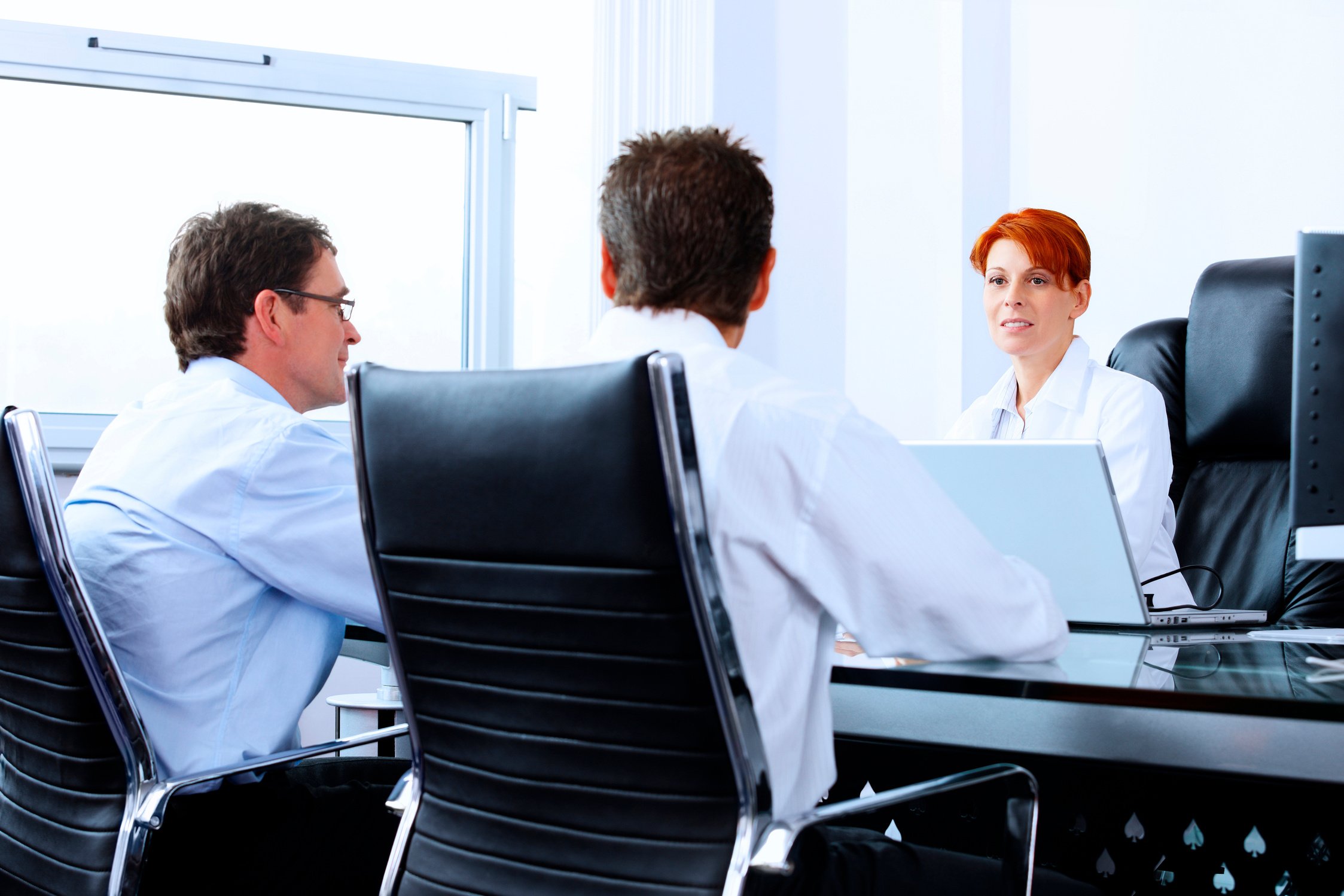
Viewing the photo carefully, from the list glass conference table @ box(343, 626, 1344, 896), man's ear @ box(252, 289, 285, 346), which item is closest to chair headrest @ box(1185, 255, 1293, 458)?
glass conference table @ box(343, 626, 1344, 896)

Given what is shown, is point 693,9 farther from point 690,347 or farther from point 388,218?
point 690,347

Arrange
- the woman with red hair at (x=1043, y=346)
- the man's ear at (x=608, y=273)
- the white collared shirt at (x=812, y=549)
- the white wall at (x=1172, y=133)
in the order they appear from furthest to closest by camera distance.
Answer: the white wall at (x=1172, y=133) → the woman with red hair at (x=1043, y=346) → the man's ear at (x=608, y=273) → the white collared shirt at (x=812, y=549)

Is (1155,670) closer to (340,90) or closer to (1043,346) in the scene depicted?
(1043,346)

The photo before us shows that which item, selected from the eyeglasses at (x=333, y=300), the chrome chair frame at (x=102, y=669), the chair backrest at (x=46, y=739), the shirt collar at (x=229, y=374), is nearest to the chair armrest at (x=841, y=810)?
the chrome chair frame at (x=102, y=669)

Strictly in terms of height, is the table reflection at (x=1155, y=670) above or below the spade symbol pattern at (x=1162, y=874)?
above

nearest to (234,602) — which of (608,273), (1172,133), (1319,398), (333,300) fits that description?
(333,300)

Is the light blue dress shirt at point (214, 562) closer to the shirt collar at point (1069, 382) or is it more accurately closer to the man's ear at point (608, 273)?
the man's ear at point (608, 273)

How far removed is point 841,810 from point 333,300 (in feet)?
3.86

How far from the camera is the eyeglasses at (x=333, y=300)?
1.78 metres

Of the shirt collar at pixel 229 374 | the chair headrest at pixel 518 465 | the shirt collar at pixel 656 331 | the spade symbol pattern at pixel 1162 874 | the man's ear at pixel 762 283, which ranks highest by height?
the man's ear at pixel 762 283

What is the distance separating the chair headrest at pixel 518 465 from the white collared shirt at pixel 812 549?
104 millimetres

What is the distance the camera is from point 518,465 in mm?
982

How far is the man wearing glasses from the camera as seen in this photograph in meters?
1.47

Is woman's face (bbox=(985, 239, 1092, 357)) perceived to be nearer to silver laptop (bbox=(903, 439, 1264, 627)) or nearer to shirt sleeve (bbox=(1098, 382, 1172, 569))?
shirt sleeve (bbox=(1098, 382, 1172, 569))
